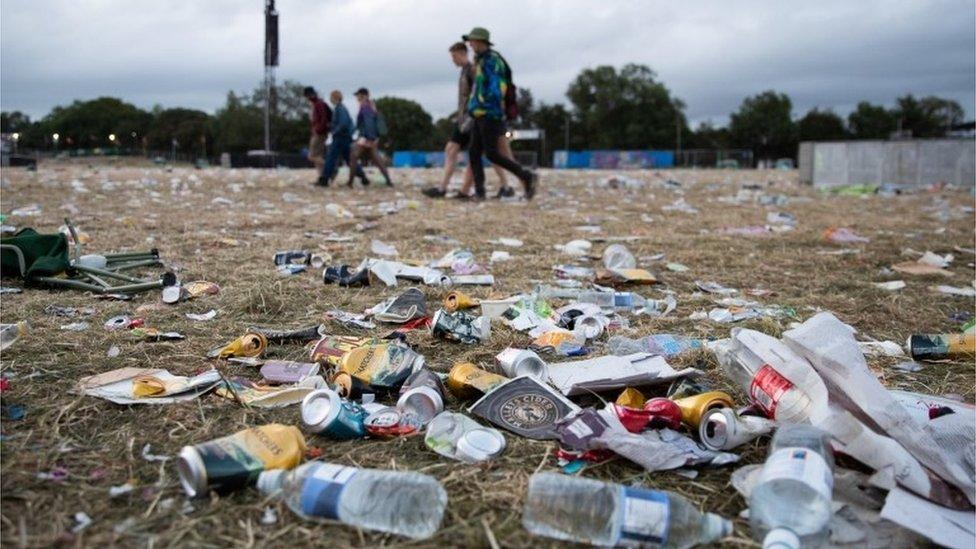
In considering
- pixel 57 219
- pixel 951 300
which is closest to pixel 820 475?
pixel 951 300

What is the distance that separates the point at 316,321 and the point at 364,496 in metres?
1.54

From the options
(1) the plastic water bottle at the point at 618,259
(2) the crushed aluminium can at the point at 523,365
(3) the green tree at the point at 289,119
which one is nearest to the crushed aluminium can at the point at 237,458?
(2) the crushed aluminium can at the point at 523,365

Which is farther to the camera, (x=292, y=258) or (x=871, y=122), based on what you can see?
(x=871, y=122)

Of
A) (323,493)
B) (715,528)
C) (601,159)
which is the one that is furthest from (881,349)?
(601,159)

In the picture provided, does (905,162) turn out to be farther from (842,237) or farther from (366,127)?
(366,127)

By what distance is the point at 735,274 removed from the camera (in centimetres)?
411

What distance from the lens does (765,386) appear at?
1855mm

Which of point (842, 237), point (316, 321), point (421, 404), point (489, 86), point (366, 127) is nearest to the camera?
point (421, 404)

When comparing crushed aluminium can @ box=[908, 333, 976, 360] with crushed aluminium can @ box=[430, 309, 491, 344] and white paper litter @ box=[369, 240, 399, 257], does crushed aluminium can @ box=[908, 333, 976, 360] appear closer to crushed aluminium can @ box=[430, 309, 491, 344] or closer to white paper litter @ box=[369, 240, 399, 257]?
crushed aluminium can @ box=[430, 309, 491, 344]

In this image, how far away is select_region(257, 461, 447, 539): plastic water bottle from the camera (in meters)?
1.33

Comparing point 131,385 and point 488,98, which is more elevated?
point 488,98

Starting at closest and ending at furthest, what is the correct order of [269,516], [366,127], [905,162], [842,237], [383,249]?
[269,516] < [383,249] < [842,237] < [366,127] < [905,162]

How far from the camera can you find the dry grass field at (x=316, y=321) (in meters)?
1.34

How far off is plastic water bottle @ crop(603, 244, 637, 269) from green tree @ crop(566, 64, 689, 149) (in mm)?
81264
